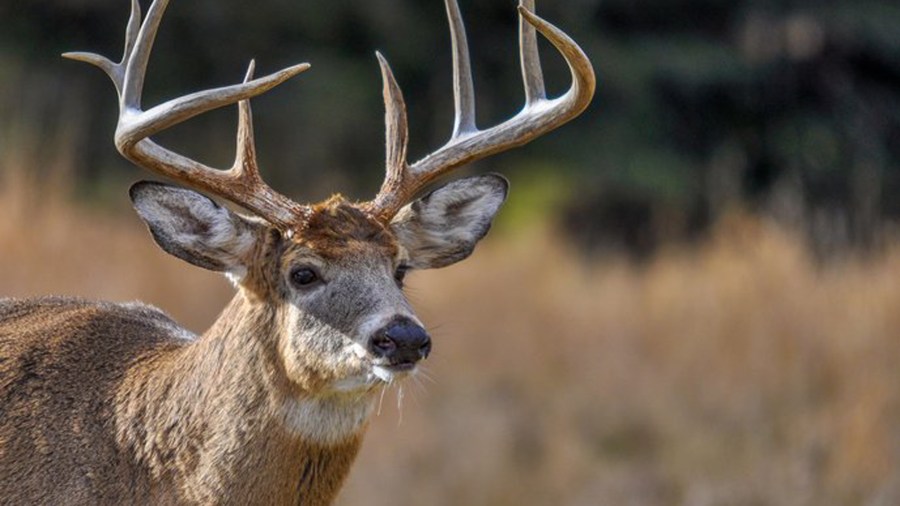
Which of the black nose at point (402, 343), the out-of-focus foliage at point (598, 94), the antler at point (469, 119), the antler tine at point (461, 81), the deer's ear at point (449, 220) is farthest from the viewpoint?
the out-of-focus foliage at point (598, 94)

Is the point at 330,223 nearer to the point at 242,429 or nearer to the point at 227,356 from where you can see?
the point at 227,356

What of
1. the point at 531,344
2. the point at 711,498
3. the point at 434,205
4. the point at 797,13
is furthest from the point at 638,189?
the point at 434,205

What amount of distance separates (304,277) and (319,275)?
0.17 ft

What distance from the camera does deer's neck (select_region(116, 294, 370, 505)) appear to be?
6840 millimetres

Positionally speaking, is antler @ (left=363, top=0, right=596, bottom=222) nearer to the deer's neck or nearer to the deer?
the deer

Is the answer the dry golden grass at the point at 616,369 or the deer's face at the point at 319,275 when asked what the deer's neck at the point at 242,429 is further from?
the dry golden grass at the point at 616,369

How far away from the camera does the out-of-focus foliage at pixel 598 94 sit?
22.7 metres

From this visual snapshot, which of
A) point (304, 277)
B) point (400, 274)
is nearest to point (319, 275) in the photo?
point (304, 277)

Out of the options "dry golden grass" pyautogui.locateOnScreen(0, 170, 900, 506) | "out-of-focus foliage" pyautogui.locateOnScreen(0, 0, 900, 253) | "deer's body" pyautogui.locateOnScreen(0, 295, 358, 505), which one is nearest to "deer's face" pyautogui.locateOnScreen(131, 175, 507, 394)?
"deer's body" pyautogui.locateOnScreen(0, 295, 358, 505)

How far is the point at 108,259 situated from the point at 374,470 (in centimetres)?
234

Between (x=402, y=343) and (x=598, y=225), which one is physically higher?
(x=402, y=343)

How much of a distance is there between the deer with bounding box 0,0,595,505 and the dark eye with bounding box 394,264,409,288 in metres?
0.01

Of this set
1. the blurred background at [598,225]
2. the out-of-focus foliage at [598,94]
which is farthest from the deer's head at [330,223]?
the out-of-focus foliage at [598,94]

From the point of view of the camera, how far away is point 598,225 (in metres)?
24.2
